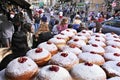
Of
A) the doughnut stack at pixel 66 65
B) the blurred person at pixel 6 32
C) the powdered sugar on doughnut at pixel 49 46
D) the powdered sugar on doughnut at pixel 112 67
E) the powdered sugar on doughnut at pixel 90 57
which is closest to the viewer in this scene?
the doughnut stack at pixel 66 65

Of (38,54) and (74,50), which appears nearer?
(38,54)

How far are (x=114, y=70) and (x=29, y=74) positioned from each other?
2.78 ft

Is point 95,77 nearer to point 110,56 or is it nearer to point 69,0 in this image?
point 110,56

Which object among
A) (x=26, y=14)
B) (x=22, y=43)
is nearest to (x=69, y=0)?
(x=26, y=14)

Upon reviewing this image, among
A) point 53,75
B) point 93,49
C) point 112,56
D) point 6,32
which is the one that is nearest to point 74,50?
point 93,49

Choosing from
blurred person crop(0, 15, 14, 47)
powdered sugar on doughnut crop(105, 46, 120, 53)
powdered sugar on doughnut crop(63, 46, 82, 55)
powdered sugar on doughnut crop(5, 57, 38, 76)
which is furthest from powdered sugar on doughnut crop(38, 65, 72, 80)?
blurred person crop(0, 15, 14, 47)

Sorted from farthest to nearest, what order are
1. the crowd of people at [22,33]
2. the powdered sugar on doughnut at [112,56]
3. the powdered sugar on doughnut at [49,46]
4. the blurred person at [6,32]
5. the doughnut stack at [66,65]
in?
1. the blurred person at [6,32]
2. the crowd of people at [22,33]
3. the powdered sugar on doughnut at [49,46]
4. the powdered sugar on doughnut at [112,56]
5. the doughnut stack at [66,65]

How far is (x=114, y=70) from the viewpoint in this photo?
3082 mm

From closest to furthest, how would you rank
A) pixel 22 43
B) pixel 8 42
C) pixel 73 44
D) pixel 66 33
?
pixel 73 44 → pixel 66 33 → pixel 22 43 → pixel 8 42

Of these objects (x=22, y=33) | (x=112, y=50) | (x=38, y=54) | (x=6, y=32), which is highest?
(x=38, y=54)

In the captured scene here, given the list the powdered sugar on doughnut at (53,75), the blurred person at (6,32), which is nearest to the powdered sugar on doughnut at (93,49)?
the powdered sugar on doughnut at (53,75)

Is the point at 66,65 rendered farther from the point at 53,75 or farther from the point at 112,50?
the point at 112,50

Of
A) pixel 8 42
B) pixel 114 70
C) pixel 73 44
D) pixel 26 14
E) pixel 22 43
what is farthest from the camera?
pixel 26 14

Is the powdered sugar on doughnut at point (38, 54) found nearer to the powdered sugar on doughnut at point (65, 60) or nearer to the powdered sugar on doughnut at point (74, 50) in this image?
the powdered sugar on doughnut at point (65, 60)
